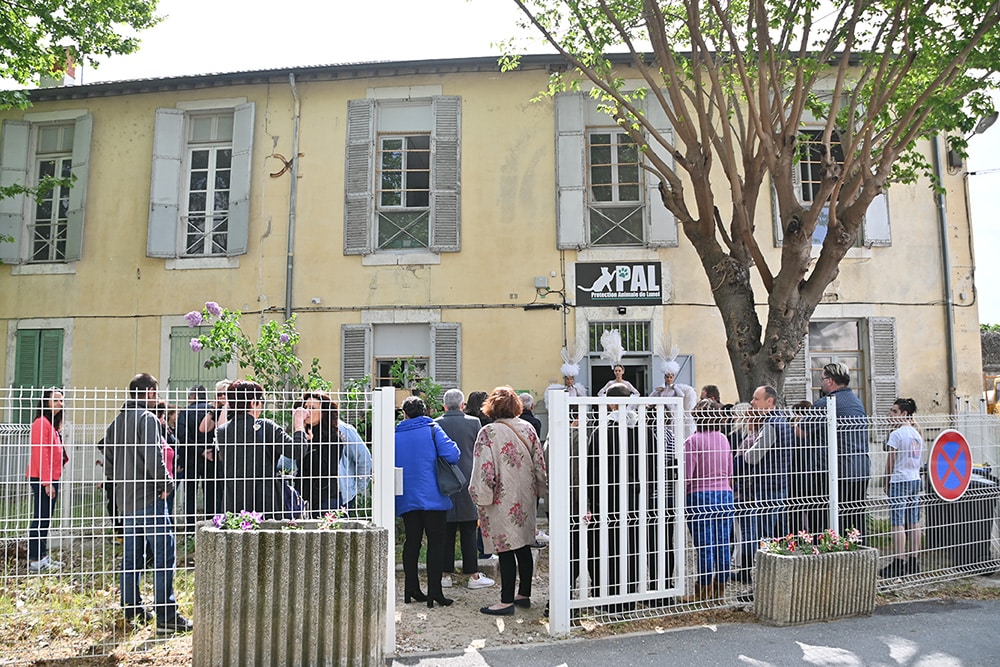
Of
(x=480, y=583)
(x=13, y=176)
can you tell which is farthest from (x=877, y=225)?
(x=13, y=176)

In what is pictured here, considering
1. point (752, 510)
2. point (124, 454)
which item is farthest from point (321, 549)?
point (752, 510)

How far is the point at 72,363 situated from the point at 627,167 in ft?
28.7

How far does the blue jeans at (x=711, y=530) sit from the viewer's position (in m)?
6.06

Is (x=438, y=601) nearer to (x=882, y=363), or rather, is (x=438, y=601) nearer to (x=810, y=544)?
(x=810, y=544)

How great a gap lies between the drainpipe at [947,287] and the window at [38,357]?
13.1m

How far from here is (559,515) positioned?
5.61m

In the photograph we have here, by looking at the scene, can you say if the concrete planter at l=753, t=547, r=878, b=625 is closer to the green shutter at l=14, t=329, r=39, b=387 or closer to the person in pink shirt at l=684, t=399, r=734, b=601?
the person in pink shirt at l=684, t=399, r=734, b=601

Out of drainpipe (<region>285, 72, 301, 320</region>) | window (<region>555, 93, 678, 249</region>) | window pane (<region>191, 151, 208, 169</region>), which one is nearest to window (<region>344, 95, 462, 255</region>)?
drainpipe (<region>285, 72, 301, 320</region>)

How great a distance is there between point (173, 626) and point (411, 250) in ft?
26.4

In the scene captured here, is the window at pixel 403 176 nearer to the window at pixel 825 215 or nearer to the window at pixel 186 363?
the window at pixel 186 363

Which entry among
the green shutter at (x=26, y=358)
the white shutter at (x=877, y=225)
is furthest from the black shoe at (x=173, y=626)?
the white shutter at (x=877, y=225)

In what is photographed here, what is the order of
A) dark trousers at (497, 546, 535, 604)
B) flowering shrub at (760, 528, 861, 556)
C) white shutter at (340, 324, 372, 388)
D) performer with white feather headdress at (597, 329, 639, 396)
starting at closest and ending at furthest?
1. flowering shrub at (760, 528, 861, 556)
2. dark trousers at (497, 546, 535, 604)
3. performer with white feather headdress at (597, 329, 639, 396)
4. white shutter at (340, 324, 372, 388)

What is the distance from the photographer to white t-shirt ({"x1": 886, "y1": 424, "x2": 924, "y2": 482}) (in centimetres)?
687

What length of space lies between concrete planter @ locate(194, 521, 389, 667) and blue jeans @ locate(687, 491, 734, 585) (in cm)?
253
